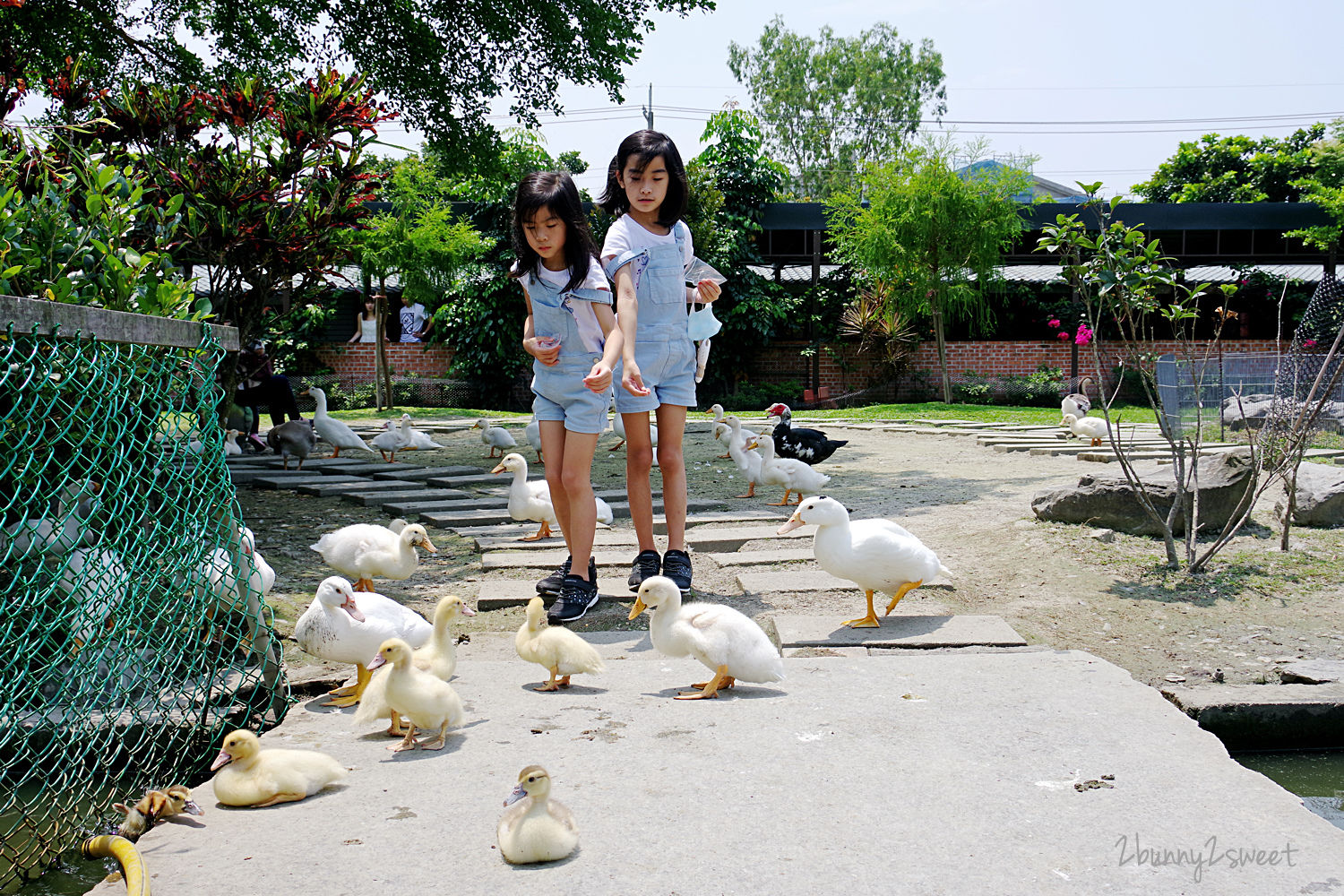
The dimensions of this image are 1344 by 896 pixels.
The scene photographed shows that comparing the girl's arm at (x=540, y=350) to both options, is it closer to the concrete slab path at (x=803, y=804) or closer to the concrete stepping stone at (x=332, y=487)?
the concrete slab path at (x=803, y=804)

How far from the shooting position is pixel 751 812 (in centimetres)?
237

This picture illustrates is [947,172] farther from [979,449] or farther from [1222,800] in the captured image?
[1222,800]

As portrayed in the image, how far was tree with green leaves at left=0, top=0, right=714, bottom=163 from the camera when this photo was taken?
31.1 ft

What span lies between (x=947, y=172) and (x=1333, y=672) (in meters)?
17.2

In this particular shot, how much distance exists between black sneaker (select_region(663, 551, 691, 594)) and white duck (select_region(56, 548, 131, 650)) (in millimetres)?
2094

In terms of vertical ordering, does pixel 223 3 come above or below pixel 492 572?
above

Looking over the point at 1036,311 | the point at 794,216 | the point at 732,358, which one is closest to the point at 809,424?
the point at 732,358

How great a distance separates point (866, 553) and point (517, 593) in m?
1.65

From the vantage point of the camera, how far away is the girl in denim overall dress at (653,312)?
431 centimetres

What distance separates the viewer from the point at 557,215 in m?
4.18

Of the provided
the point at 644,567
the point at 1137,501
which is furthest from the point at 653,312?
the point at 1137,501

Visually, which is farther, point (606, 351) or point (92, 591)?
point (606, 351)

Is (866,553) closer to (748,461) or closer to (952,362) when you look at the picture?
(748,461)

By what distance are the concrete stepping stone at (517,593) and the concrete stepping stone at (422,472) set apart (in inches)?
163
